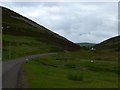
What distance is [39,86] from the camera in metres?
31.6

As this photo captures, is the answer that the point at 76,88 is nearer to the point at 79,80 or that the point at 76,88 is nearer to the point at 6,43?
the point at 79,80

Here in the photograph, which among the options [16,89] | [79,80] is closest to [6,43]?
[79,80]

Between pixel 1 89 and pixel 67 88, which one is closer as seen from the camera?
pixel 1 89

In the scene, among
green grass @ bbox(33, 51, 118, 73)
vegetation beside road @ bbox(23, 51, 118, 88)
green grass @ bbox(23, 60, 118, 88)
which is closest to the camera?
green grass @ bbox(23, 60, 118, 88)

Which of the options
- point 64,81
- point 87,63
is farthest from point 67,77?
point 87,63

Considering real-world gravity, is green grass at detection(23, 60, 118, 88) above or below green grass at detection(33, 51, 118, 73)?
above

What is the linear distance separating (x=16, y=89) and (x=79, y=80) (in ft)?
41.8

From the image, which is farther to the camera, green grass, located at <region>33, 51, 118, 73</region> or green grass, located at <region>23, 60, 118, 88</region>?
green grass, located at <region>33, 51, 118, 73</region>

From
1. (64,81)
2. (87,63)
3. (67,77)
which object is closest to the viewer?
(64,81)

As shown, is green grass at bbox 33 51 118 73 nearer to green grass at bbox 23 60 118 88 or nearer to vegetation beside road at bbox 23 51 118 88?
vegetation beside road at bbox 23 51 118 88

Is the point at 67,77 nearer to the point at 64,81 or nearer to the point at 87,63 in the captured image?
the point at 64,81

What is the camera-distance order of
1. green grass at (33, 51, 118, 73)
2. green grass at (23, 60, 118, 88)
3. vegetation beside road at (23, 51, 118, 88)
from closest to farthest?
green grass at (23, 60, 118, 88) < vegetation beside road at (23, 51, 118, 88) < green grass at (33, 51, 118, 73)

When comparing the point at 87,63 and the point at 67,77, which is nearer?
the point at 67,77

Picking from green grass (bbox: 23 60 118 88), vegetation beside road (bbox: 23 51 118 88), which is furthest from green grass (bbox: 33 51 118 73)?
green grass (bbox: 23 60 118 88)
